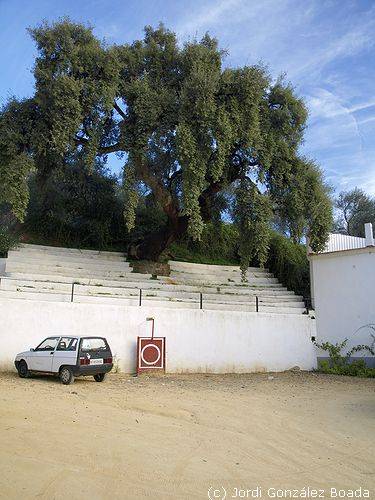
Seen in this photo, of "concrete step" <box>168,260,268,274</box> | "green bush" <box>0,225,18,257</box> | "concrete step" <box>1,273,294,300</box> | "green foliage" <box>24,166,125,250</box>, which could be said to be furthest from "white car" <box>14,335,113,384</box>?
"green foliage" <box>24,166,125,250</box>

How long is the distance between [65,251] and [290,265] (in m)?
11.7

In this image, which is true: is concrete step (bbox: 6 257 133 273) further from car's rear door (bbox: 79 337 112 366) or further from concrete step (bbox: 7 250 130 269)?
car's rear door (bbox: 79 337 112 366)

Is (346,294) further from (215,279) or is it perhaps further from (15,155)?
(15,155)

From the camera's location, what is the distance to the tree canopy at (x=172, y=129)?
730 inches

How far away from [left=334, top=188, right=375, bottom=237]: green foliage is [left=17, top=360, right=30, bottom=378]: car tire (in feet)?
90.3

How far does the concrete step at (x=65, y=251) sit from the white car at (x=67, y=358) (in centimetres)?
822

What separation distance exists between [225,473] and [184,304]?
12588 mm

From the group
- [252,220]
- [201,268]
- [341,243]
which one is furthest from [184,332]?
[341,243]

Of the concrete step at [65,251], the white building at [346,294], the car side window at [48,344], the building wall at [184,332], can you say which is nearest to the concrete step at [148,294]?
the building wall at [184,332]

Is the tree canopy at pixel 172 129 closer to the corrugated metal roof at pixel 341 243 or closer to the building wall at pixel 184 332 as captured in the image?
the corrugated metal roof at pixel 341 243

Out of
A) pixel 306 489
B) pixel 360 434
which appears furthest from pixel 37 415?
pixel 360 434

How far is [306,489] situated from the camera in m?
5.55

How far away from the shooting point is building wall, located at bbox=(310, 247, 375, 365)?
19.0 metres

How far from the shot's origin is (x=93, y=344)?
530 inches
